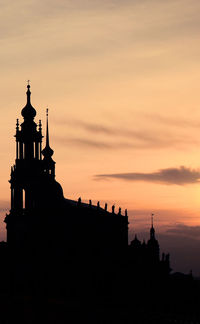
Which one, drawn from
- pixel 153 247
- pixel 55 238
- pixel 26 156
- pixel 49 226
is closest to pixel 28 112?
pixel 26 156

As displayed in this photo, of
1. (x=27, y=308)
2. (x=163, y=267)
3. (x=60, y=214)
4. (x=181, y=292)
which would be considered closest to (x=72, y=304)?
(x=27, y=308)

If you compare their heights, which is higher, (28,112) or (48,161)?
(28,112)

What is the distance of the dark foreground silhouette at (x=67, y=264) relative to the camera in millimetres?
101938

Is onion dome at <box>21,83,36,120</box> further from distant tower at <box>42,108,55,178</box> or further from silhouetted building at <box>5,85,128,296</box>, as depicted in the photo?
distant tower at <box>42,108,55,178</box>

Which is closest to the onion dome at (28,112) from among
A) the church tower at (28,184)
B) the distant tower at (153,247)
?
the church tower at (28,184)

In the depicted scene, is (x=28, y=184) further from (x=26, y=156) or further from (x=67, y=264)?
(x=67, y=264)

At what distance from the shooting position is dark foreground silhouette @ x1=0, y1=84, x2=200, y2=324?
10194 cm

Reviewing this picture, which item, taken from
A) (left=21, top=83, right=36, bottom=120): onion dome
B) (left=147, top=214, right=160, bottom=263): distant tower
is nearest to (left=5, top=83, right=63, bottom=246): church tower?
(left=21, top=83, right=36, bottom=120): onion dome

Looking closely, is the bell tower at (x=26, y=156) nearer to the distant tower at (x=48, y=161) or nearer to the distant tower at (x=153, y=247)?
the distant tower at (x=48, y=161)

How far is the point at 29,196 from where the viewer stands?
345 ft

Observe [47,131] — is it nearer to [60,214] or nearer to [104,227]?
[60,214]

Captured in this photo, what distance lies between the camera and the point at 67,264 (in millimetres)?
121562

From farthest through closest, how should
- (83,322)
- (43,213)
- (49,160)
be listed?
(49,160), (43,213), (83,322)

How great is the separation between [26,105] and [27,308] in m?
20.6
